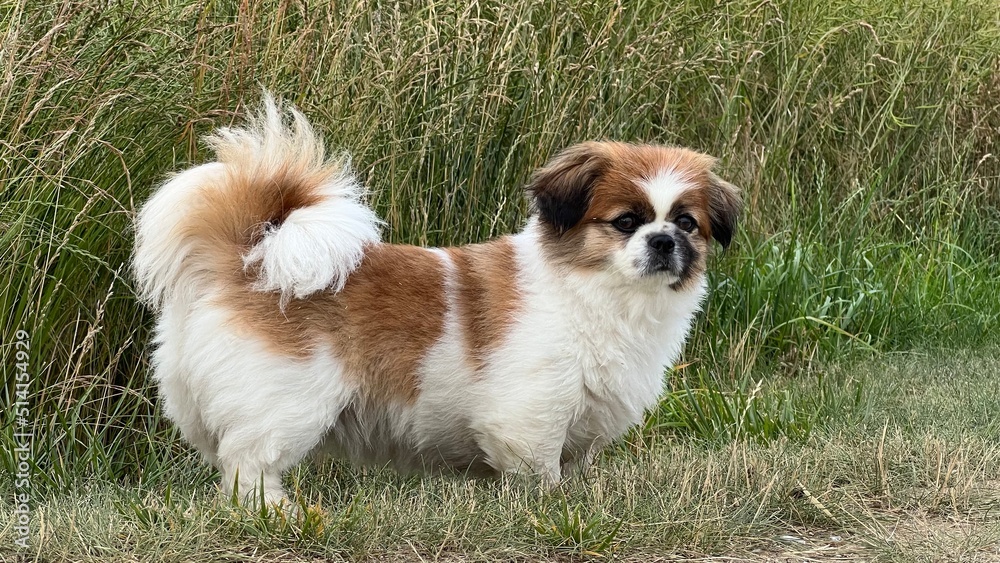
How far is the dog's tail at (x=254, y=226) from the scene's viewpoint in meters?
3.47

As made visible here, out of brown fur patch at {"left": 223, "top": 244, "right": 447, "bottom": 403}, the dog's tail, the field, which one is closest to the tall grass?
the field

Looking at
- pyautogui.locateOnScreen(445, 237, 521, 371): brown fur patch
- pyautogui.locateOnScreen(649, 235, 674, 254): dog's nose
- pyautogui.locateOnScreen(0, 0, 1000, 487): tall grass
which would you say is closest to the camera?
pyautogui.locateOnScreen(649, 235, 674, 254): dog's nose

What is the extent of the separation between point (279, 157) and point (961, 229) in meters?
5.56

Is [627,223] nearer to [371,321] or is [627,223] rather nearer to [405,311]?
[405,311]

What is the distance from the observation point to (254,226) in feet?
11.7

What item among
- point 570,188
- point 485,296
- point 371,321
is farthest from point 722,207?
point 371,321

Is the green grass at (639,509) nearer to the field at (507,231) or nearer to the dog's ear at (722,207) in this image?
the field at (507,231)

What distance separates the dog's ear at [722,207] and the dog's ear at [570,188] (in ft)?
1.36

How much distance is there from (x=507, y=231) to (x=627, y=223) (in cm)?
143

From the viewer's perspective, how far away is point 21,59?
13.5 feet

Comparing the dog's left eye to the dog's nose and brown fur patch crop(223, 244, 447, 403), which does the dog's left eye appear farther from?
brown fur patch crop(223, 244, 447, 403)

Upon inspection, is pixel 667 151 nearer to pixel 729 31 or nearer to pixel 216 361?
pixel 216 361

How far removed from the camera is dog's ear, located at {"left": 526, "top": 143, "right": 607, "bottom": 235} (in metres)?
3.77

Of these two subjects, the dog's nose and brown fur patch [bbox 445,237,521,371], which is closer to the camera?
the dog's nose
